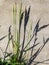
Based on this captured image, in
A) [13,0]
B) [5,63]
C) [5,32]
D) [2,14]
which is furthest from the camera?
[13,0]

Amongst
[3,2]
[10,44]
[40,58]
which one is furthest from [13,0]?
[40,58]

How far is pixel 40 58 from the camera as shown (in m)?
2.46

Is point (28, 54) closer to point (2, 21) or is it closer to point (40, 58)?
point (40, 58)

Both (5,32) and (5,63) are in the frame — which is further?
(5,32)

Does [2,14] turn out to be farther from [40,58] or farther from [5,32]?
[40,58]

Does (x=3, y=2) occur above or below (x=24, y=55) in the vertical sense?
above

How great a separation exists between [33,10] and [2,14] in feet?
1.42

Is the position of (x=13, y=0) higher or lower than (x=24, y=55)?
higher

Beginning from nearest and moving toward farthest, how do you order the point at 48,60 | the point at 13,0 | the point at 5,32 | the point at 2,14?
the point at 48,60
the point at 5,32
the point at 2,14
the point at 13,0

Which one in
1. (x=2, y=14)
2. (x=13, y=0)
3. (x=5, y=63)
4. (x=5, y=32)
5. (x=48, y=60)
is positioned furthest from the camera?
(x=13, y=0)

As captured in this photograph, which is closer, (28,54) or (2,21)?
(28,54)

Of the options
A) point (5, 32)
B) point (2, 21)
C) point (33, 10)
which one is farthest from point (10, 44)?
point (33, 10)

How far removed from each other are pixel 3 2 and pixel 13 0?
0.14 meters

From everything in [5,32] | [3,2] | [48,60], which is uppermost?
[3,2]
